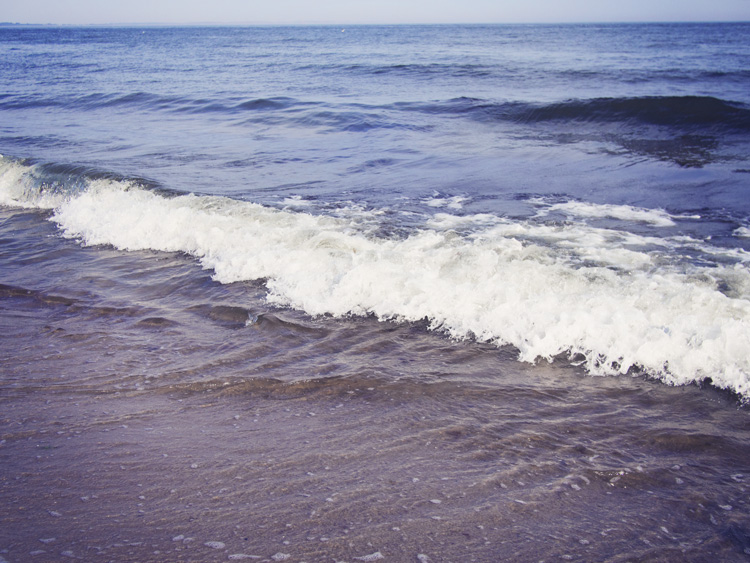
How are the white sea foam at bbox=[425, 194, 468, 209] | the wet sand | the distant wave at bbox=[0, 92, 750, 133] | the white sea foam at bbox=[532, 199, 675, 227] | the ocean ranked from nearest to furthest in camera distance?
1. the wet sand
2. the ocean
3. the white sea foam at bbox=[532, 199, 675, 227]
4. the white sea foam at bbox=[425, 194, 468, 209]
5. the distant wave at bbox=[0, 92, 750, 133]

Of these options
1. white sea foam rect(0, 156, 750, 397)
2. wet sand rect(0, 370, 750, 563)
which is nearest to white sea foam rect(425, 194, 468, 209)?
white sea foam rect(0, 156, 750, 397)

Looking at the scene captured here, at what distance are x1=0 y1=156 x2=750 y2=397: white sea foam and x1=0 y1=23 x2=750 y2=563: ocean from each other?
3 cm

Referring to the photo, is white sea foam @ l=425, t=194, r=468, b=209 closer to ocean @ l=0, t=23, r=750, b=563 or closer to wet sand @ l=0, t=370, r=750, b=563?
ocean @ l=0, t=23, r=750, b=563

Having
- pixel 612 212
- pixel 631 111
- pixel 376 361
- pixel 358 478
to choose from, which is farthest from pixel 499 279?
pixel 631 111

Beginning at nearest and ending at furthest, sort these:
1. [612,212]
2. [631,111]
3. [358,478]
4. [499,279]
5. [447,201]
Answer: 1. [358,478]
2. [499,279]
3. [612,212]
4. [447,201]
5. [631,111]

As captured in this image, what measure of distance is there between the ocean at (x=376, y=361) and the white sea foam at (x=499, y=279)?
30 millimetres

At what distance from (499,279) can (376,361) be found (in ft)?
5.63

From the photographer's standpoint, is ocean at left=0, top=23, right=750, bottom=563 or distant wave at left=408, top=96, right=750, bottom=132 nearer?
ocean at left=0, top=23, right=750, bottom=563

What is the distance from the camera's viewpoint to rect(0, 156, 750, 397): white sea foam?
3.96m

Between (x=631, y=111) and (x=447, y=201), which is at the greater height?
(x=631, y=111)

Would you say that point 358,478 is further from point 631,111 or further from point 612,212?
point 631,111

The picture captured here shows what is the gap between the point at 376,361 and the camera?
400 centimetres

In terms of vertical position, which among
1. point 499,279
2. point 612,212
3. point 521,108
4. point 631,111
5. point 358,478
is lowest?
point 358,478

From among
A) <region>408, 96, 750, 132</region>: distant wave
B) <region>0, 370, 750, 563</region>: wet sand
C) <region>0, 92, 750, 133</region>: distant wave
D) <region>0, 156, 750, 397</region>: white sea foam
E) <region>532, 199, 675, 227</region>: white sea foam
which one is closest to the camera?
<region>0, 370, 750, 563</region>: wet sand
